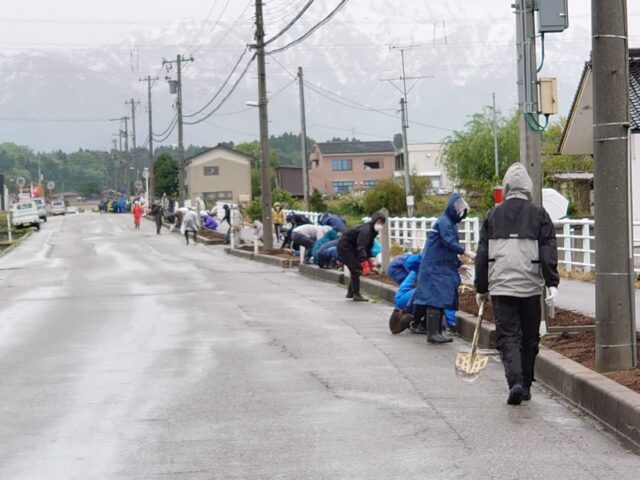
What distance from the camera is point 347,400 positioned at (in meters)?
9.40

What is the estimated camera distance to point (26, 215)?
71688 mm

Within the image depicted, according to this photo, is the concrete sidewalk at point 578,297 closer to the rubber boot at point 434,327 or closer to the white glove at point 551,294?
the rubber boot at point 434,327

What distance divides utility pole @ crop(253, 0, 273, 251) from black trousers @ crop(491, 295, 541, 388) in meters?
28.5

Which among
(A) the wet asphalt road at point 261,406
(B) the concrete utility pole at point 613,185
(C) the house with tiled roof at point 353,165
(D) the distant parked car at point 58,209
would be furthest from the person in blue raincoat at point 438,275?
(C) the house with tiled roof at point 353,165

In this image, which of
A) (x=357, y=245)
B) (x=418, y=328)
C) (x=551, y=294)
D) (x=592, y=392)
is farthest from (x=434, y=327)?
(x=357, y=245)

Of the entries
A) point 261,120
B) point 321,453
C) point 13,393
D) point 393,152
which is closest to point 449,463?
point 321,453

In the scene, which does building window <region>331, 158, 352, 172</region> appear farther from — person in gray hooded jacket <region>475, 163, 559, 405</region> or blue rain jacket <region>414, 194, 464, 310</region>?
person in gray hooded jacket <region>475, 163, 559, 405</region>

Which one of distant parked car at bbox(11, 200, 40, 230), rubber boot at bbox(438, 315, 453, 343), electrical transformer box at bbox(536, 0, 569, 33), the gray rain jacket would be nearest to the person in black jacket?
rubber boot at bbox(438, 315, 453, 343)

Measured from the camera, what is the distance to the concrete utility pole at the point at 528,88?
12125mm

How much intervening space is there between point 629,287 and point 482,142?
275 ft

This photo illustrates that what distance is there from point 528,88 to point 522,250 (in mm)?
3643

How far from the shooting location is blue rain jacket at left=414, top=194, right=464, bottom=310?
42.1ft

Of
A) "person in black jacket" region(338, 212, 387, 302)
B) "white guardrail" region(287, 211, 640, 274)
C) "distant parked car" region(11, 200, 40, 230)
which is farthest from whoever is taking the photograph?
"distant parked car" region(11, 200, 40, 230)

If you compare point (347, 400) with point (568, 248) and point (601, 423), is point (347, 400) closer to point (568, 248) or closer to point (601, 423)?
point (601, 423)
